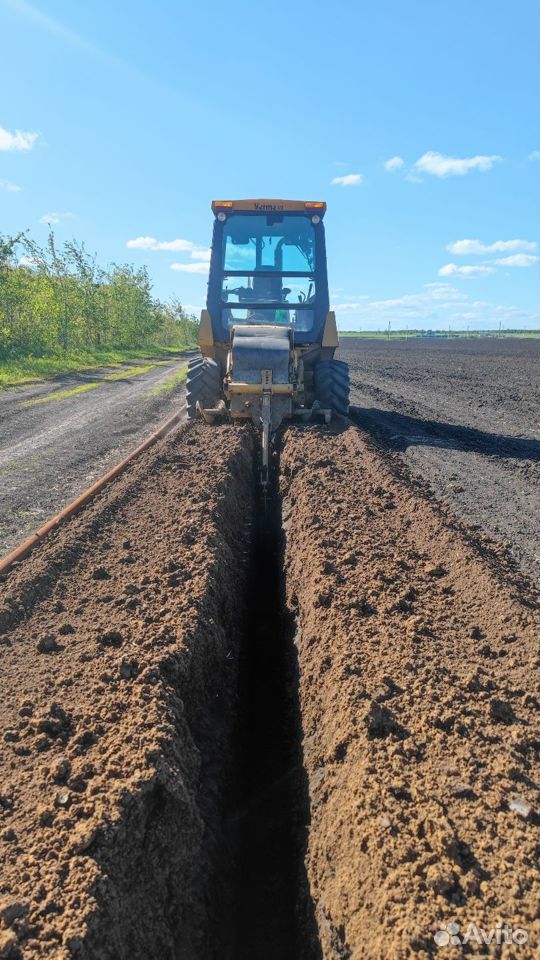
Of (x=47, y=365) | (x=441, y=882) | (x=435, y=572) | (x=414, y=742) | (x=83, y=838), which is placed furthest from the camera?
(x=47, y=365)

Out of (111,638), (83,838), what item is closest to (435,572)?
(111,638)

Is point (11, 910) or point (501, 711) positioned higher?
point (501, 711)

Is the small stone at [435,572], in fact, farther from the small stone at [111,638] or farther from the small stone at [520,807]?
the small stone at [520,807]

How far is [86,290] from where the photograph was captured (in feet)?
106

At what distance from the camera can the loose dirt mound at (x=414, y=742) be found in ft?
6.64

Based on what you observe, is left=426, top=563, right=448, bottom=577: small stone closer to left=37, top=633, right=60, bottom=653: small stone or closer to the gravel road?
left=37, top=633, right=60, bottom=653: small stone

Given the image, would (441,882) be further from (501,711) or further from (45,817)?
(45,817)

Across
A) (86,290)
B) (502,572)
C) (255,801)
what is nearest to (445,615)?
(502,572)

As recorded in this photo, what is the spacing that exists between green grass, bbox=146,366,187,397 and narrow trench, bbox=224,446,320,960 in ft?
38.0

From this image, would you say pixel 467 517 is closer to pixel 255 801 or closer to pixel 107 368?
pixel 255 801

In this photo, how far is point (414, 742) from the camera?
2.68 metres

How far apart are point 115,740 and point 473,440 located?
7.98m

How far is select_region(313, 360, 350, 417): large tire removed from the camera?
9156mm

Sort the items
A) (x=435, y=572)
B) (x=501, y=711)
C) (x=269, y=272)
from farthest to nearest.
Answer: (x=269, y=272)
(x=435, y=572)
(x=501, y=711)
